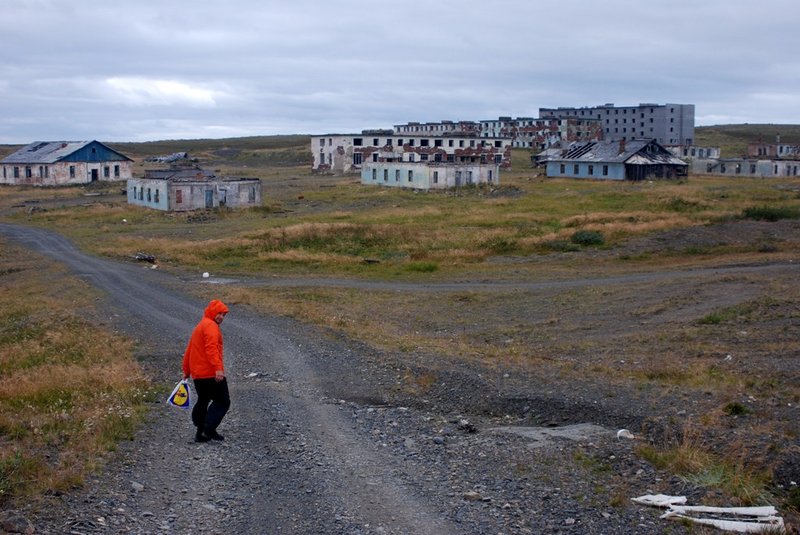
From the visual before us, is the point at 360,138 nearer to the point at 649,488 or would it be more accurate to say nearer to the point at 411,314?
the point at 411,314

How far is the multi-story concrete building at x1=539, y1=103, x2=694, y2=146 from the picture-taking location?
153 metres

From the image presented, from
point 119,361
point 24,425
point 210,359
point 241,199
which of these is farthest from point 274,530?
point 241,199

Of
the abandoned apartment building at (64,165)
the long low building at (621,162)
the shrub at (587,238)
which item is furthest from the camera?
the abandoned apartment building at (64,165)

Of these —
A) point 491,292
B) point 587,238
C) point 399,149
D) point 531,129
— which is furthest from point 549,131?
point 491,292

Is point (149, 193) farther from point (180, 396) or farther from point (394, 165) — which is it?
point (180, 396)

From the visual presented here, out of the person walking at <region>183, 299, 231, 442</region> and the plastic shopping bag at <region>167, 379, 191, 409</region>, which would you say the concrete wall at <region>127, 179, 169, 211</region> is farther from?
the person walking at <region>183, 299, 231, 442</region>

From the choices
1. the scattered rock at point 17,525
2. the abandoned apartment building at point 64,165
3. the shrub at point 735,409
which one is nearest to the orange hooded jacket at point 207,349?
the scattered rock at point 17,525

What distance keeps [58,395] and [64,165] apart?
3185 inches

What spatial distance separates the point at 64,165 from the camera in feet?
289

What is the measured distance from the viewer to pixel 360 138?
104688mm

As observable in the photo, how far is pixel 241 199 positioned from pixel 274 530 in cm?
5475

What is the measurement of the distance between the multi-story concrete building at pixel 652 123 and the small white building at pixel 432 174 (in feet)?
243

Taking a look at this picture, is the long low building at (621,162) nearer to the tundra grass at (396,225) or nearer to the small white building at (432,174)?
the tundra grass at (396,225)

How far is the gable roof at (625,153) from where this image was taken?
84.2 metres
